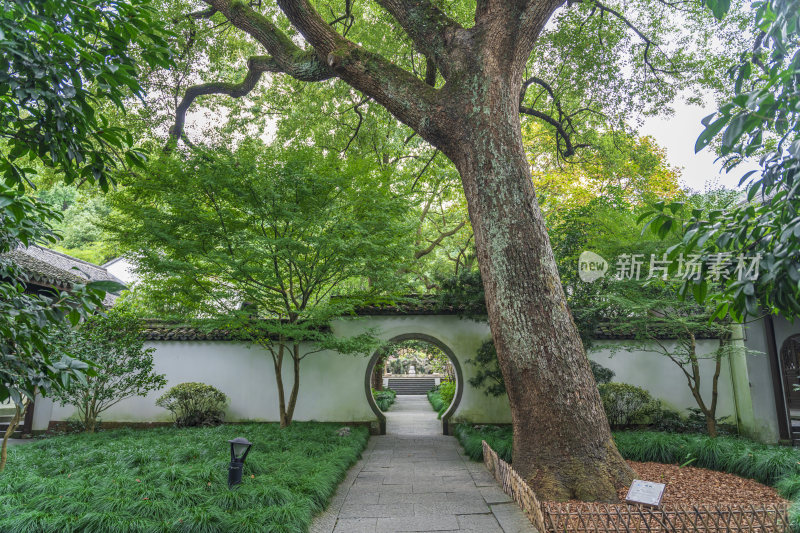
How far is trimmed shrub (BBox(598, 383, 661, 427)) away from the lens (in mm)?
9078

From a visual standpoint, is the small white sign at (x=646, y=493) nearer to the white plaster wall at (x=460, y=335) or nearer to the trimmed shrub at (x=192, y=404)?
the white plaster wall at (x=460, y=335)

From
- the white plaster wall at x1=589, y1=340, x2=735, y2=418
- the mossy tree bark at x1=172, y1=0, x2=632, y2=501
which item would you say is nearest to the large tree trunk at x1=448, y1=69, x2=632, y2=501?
the mossy tree bark at x1=172, y1=0, x2=632, y2=501

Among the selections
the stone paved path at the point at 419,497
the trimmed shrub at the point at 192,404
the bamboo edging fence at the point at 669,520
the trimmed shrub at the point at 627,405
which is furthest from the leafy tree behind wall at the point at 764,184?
the trimmed shrub at the point at 192,404

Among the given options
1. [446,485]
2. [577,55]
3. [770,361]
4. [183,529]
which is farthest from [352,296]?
[770,361]

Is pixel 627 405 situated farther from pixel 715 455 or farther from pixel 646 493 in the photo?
pixel 646 493

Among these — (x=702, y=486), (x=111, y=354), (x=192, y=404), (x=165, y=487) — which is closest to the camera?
(x=165, y=487)

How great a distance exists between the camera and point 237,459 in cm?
450

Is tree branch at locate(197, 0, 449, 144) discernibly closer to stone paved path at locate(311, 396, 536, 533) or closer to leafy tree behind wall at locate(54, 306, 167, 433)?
stone paved path at locate(311, 396, 536, 533)

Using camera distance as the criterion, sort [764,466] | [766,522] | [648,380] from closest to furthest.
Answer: [766,522]
[764,466]
[648,380]

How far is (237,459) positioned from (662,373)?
9173 mm

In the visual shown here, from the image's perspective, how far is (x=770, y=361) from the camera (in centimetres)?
844

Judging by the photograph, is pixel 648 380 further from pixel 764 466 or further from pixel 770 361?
pixel 764 466

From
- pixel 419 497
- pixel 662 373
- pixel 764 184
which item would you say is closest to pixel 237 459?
pixel 419 497

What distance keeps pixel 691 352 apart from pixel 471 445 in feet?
13.5
